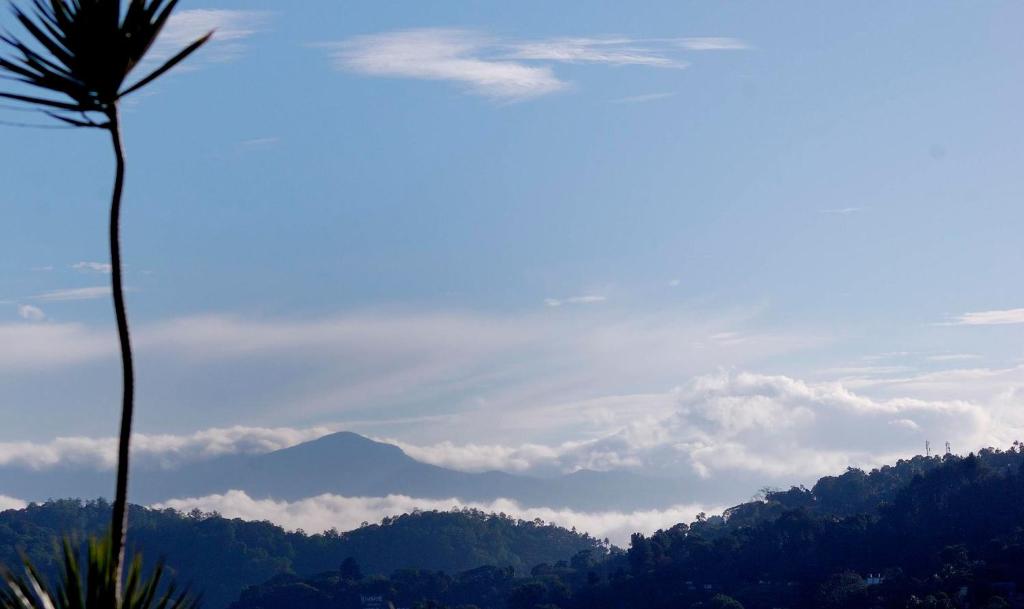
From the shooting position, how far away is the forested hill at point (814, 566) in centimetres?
9719

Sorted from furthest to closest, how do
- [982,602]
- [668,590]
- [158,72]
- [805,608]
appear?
1. [668,590]
2. [805,608]
3. [982,602]
4. [158,72]

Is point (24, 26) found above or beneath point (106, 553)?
above

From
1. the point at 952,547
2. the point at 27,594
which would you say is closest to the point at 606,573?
the point at 952,547

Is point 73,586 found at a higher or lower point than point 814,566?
lower

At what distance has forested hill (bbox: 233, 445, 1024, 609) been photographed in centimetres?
9719

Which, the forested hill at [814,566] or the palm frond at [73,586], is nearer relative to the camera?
the palm frond at [73,586]

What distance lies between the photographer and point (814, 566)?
119 metres

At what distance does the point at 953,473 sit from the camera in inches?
5074

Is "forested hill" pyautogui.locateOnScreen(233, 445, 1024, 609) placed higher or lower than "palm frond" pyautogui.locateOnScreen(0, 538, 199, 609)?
higher

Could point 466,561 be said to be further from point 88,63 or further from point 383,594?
point 88,63

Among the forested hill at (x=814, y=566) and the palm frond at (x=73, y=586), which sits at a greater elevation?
the forested hill at (x=814, y=566)

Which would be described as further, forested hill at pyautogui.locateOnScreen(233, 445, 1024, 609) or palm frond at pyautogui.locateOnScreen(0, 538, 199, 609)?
forested hill at pyautogui.locateOnScreen(233, 445, 1024, 609)

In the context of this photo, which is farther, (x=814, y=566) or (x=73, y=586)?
(x=814, y=566)

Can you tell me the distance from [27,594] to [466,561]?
193 meters
